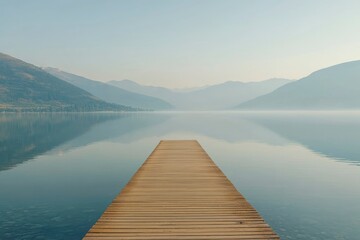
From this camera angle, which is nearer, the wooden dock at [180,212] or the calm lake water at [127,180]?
the wooden dock at [180,212]

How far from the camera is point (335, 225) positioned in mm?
A: 16312

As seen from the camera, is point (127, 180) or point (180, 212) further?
point (127, 180)

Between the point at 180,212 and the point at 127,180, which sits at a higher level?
the point at 180,212

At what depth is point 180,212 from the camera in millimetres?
12719

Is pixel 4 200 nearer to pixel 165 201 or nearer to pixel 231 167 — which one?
pixel 165 201

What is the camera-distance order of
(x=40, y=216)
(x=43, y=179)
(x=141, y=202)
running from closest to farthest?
(x=141, y=202), (x=40, y=216), (x=43, y=179)

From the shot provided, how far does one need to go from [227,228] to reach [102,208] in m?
10.2

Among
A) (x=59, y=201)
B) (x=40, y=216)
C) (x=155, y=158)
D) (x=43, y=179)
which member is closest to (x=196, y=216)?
(x=40, y=216)

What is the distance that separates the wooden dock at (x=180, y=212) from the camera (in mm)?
10508

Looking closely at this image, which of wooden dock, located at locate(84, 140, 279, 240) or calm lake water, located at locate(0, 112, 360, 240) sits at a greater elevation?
wooden dock, located at locate(84, 140, 279, 240)

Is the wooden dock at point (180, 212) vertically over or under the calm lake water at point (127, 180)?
over

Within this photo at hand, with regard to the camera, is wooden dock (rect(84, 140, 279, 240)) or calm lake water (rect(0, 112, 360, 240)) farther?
calm lake water (rect(0, 112, 360, 240))

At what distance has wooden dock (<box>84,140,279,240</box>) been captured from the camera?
414 inches

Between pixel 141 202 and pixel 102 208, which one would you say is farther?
pixel 102 208
